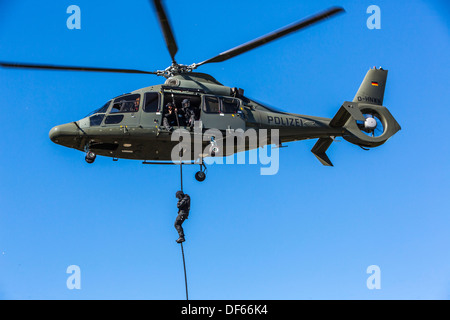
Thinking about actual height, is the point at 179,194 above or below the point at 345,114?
below

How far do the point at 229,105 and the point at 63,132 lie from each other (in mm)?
5023

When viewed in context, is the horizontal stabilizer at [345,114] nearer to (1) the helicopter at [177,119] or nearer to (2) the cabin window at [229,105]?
(1) the helicopter at [177,119]

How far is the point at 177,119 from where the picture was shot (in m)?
17.3

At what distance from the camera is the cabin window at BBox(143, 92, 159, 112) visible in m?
17.4

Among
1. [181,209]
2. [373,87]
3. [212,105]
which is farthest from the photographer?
[373,87]

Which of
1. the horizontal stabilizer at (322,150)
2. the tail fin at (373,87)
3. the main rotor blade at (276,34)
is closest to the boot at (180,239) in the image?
the main rotor blade at (276,34)

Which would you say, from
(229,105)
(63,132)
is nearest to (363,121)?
(229,105)

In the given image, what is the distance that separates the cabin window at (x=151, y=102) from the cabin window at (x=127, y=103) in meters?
0.24

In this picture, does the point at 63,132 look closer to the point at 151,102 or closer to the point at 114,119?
the point at 114,119

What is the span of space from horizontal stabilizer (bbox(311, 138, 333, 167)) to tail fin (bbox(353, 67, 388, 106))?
213 centimetres

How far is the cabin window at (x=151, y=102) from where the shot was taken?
57.0ft
